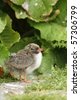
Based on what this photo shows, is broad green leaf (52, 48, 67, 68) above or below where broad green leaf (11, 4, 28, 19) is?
below

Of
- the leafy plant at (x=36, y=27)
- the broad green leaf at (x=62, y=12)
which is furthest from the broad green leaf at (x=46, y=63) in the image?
the broad green leaf at (x=62, y=12)

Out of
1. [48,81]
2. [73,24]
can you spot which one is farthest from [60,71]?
[73,24]

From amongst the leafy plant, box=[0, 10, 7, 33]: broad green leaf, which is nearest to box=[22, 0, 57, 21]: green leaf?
the leafy plant

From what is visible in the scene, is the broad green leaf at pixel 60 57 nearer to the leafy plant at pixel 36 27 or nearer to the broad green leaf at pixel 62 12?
the leafy plant at pixel 36 27

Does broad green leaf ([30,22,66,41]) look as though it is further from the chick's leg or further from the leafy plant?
the chick's leg

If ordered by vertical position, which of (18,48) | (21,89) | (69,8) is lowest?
(21,89)

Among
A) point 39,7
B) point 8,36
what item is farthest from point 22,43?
point 39,7

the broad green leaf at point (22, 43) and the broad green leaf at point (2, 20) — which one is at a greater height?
the broad green leaf at point (2, 20)

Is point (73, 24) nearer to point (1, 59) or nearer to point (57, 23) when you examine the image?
point (57, 23)
